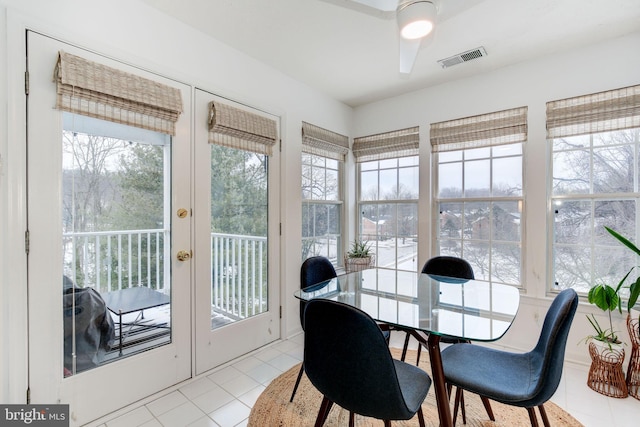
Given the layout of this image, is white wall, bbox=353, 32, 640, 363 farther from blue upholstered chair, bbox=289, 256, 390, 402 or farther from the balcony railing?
the balcony railing

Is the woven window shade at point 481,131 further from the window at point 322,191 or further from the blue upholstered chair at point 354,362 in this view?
the blue upholstered chair at point 354,362

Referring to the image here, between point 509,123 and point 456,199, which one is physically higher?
point 509,123

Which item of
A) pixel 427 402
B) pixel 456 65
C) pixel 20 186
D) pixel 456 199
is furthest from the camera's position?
pixel 456 199

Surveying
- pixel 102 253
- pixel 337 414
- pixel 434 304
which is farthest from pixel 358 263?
pixel 102 253

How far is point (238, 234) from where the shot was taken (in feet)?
8.95

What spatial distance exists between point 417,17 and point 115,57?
1.85 meters

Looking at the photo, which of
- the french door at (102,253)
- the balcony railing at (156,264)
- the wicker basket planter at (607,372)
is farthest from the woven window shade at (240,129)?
the wicker basket planter at (607,372)

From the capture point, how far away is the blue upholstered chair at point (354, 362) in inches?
47.0

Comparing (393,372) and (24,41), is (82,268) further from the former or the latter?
(393,372)

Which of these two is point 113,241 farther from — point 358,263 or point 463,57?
point 463,57

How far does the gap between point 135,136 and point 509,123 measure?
3.22 meters

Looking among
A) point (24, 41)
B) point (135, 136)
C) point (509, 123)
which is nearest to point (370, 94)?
point (509, 123)

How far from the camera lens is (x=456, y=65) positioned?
2857 millimetres

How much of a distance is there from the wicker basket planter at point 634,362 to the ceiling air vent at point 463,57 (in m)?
2.34
